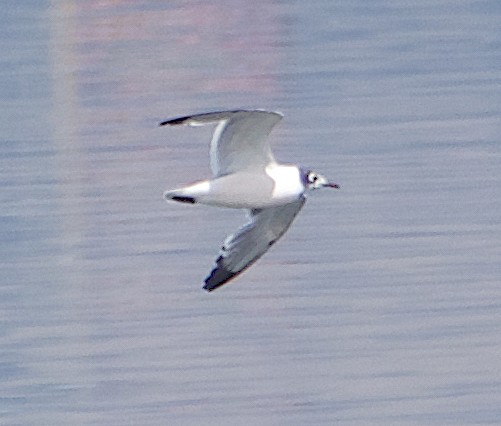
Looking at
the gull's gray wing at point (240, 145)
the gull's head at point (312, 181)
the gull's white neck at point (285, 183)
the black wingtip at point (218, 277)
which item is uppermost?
the gull's gray wing at point (240, 145)

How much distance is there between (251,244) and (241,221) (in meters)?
0.99

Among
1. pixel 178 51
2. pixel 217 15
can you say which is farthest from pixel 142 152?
pixel 217 15

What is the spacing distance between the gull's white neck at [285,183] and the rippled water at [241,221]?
434 millimetres

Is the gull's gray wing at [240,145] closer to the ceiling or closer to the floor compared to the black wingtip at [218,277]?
closer to the ceiling

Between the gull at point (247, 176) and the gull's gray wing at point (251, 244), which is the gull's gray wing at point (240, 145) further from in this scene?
the gull's gray wing at point (251, 244)

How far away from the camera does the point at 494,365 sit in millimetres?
4488

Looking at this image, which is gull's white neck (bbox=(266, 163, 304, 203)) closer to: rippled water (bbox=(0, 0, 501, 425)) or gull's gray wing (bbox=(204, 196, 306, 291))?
gull's gray wing (bbox=(204, 196, 306, 291))

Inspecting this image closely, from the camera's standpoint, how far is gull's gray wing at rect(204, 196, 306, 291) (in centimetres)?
433

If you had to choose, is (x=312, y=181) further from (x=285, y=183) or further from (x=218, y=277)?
(x=218, y=277)

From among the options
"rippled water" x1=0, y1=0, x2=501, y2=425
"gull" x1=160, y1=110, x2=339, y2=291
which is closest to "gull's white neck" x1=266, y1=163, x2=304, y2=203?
"gull" x1=160, y1=110, x2=339, y2=291

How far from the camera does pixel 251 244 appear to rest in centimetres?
435

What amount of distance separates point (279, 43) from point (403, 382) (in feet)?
10.6

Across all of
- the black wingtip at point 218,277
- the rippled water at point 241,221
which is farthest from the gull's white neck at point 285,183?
the rippled water at point 241,221

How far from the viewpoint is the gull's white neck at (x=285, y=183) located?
13.8ft
